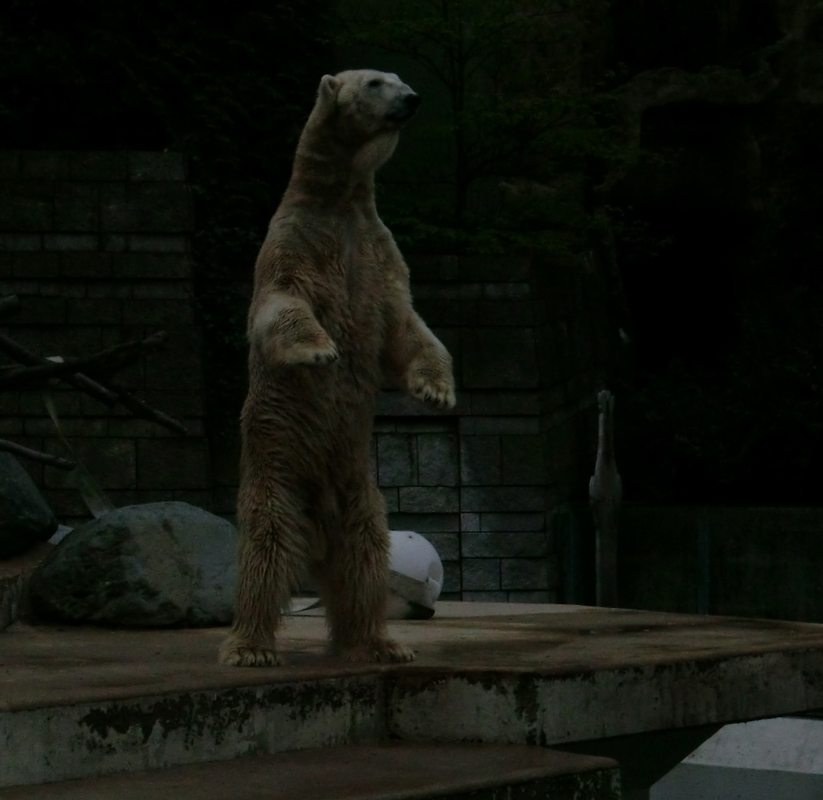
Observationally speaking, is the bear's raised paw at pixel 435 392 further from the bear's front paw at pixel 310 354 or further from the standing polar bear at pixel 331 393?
the bear's front paw at pixel 310 354

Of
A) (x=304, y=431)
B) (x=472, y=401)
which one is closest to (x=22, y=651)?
(x=304, y=431)

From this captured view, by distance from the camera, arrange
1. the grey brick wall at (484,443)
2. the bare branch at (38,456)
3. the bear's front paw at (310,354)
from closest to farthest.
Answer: the bear's front paw at (310,354)
the bare branch at (38,456)
the grey brick wall at (484,443)

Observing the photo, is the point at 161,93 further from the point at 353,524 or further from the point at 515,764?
the point at 515,764

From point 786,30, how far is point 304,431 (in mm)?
12399

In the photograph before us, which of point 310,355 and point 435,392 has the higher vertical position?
point 310,355

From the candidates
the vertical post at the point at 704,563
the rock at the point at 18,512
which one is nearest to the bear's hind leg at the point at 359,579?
the rock at the point at 18,512

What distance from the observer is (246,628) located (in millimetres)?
4535

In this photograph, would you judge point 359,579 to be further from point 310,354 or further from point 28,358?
point 28,358

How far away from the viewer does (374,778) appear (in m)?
3.79

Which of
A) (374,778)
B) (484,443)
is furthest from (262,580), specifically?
(484,443)

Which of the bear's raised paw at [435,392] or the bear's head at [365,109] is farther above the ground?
the bear's head at [365,109]

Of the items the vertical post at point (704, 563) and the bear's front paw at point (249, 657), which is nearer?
the bear's front paw at point (249, 657)

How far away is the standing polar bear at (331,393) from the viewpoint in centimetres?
456

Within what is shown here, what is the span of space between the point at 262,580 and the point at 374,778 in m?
0.91
